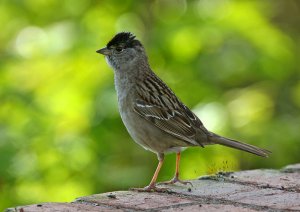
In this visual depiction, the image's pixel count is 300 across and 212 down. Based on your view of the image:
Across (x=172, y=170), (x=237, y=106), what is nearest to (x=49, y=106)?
(x=172, y=170)

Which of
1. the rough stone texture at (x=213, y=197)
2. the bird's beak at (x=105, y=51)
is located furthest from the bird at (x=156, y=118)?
the rough stone texture at (x=213, y=197)

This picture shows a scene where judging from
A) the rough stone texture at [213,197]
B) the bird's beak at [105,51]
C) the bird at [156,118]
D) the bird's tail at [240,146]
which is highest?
the bird's beak at [105,51]

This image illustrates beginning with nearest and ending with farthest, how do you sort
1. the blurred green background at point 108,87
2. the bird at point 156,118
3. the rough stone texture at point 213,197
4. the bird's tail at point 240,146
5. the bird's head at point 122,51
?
1. the rough stone texture at point 213,197
2. the bird's tail at point 240,146
3. the bird at point 156,118
4. the bird's head at point 122,51
5. the blurred green background at point 108,87

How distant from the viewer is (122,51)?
634 centimetres

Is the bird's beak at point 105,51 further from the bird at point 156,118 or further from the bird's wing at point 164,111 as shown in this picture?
the bird's wing at point 164,111

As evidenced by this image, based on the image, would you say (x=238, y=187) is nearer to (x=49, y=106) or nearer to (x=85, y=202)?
(x=85, y=202)

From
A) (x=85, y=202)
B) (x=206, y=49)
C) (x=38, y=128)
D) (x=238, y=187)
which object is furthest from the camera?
(x=206, y=49)

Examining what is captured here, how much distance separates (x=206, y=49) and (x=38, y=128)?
5.07 ft

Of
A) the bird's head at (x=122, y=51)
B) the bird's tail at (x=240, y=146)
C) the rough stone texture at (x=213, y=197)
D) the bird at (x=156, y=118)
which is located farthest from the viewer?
the bird's head at (x=122, y=51)

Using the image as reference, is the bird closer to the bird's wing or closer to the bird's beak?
the bird's wing

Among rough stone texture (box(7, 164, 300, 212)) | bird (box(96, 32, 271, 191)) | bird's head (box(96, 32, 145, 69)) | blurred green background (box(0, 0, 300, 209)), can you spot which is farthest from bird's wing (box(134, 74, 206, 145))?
rough stone texture (box(7, 164, 300, 212))

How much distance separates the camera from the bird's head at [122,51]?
6.30 m

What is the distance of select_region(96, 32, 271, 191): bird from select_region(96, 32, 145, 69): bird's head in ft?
0.13

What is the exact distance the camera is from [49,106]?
6.73 meters
